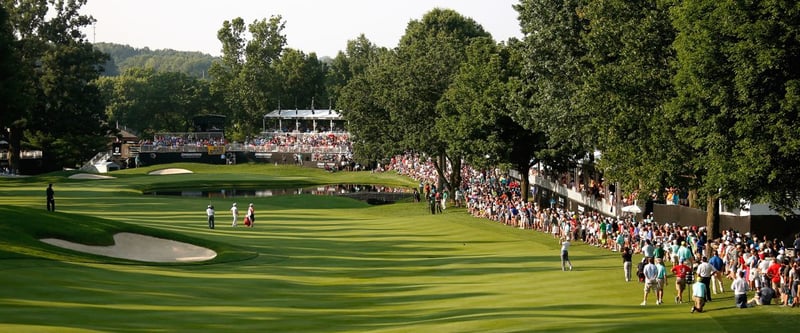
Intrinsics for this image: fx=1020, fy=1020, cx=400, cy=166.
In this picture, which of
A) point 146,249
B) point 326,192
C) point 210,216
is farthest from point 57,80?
point 146,249

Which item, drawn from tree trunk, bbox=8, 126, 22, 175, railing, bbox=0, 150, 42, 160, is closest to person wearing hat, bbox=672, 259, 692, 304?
tree trunk, bbox=8, 126, 22, 175

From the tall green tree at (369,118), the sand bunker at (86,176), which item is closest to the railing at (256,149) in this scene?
the sand bunker at (86,176)

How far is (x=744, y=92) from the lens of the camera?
3497cm

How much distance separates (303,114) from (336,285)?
126m

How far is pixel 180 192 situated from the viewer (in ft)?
342

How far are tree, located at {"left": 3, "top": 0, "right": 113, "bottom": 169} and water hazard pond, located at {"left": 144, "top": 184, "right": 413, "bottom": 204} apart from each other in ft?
89.0

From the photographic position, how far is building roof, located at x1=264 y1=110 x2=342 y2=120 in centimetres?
16338

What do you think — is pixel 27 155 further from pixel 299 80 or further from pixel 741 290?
pixel 741 290

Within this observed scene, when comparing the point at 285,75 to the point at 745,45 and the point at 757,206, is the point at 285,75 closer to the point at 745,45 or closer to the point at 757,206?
the point at 757,206

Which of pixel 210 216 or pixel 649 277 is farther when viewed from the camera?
pixel 210 216

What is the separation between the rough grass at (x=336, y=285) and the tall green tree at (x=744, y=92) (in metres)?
4.71

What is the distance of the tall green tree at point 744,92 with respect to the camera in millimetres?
34250

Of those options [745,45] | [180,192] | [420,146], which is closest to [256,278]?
[745,45]

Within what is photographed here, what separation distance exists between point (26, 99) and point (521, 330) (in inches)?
2828
